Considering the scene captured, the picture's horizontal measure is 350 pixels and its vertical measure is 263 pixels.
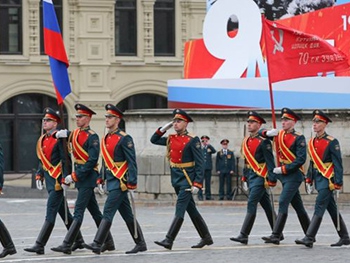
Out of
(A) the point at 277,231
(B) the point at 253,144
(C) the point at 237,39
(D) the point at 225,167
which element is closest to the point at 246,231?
(A) the point at 277,231

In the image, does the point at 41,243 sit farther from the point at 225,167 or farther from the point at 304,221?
the point at 225,167

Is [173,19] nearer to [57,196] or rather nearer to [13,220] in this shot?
[13,220]

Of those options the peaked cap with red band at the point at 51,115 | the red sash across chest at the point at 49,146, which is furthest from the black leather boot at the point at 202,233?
the peaked cap with red band at the point at 51,115

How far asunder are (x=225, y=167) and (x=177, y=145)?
525 inches

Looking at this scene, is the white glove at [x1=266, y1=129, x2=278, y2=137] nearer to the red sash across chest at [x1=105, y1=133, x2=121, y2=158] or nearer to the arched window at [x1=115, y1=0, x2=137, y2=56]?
the red sash across chest at [x1=105, y1=133, x2=121, y2=158]

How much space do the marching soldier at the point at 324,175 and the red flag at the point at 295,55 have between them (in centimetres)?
379

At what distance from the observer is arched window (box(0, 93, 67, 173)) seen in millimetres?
47188

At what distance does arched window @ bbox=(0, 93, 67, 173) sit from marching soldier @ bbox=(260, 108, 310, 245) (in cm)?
2879

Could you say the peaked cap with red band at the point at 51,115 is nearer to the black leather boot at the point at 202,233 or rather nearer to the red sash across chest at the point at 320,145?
the black leather boot at the point at 202,233

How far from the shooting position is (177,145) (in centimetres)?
1828

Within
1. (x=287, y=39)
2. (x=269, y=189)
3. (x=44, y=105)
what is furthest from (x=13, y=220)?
(x=44, y=105)

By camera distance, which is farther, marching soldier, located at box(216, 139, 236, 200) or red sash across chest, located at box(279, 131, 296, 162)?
marching soldier, located at box(216, 139, 236, 200)

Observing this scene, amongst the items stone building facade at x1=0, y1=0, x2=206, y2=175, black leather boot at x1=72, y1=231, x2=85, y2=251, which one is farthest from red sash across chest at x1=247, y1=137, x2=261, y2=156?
stone building facade at x1=0, y1=0, x2=206, y2=175

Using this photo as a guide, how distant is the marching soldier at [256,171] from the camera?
18.7 metres
